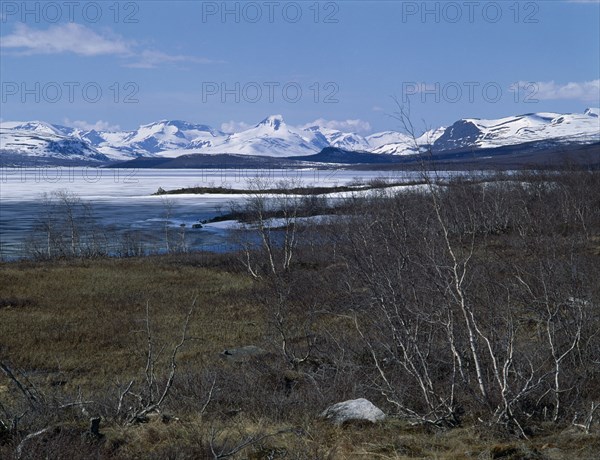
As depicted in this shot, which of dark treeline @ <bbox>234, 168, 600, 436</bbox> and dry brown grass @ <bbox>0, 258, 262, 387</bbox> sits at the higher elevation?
dark treeline @ <bbox>234, 168, 600, 436</bbox>

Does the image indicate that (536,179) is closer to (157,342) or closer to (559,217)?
(559,217)

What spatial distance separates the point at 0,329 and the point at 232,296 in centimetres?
742

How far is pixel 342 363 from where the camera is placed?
10023 millimetres

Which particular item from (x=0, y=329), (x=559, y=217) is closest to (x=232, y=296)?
(x=0, y=329)

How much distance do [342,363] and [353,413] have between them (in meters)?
2.57

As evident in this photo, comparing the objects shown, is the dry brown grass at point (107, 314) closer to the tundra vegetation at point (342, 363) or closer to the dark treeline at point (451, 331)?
the tundra vegetation at point (342, 363)

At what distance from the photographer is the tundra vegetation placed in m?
6.49

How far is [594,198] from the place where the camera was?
4100cm

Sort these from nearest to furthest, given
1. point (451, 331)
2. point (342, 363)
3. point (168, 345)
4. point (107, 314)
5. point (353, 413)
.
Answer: point (451, 331) < point (353, 413) < point (342, 363) < point (168, 345) < point (107, 314)

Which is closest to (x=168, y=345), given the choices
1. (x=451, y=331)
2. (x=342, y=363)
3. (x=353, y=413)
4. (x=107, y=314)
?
(x=107, y=314)

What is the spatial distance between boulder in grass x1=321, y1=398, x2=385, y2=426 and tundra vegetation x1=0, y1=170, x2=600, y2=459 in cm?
13

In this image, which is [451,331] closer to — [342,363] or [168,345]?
[342,363]

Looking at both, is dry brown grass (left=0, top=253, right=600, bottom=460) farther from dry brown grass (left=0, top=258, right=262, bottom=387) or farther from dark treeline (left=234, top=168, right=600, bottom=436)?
dark treeline (left=234, top=168, right=600, bottom=436)

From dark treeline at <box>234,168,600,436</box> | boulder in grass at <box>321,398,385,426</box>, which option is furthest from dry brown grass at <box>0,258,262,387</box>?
boulder in grass at <box>321,398,385,426</box>
